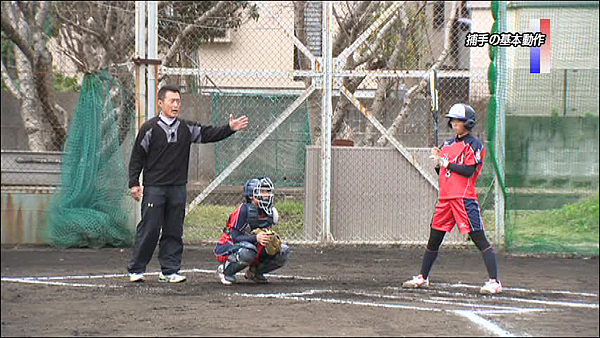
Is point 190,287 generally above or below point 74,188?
below

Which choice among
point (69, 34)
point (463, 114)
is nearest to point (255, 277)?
point (463, 114)

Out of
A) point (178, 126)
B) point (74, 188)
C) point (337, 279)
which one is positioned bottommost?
point (337, 279)

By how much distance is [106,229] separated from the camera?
11.6 meters

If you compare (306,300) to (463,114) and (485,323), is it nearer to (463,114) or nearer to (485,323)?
(485,323)

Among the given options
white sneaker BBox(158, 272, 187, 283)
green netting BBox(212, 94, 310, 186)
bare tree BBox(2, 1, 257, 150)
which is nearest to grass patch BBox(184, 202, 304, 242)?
green netting BBox(212, 94, 310, 186)

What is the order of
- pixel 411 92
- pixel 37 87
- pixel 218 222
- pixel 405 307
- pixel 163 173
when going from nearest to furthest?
pixel 405 307
pixel 163 173
pixel 218 222
pixel 411 92
pixel 37 87

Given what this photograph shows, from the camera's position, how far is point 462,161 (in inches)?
325

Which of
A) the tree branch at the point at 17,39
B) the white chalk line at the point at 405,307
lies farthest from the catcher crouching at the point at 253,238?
the tree branch at the point at 17,39

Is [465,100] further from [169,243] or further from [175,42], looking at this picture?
[169,243]

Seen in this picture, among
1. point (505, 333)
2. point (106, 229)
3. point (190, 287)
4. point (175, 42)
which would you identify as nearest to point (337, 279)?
point (190, 287)

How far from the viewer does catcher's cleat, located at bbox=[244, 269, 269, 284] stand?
8.75m

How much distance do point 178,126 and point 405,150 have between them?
422 centimetres

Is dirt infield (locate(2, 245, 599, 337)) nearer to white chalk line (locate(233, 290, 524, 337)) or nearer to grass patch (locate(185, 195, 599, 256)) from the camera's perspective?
white chalk line (locate(233, 290, 524, 337))

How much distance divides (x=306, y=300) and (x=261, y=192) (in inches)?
48.5
